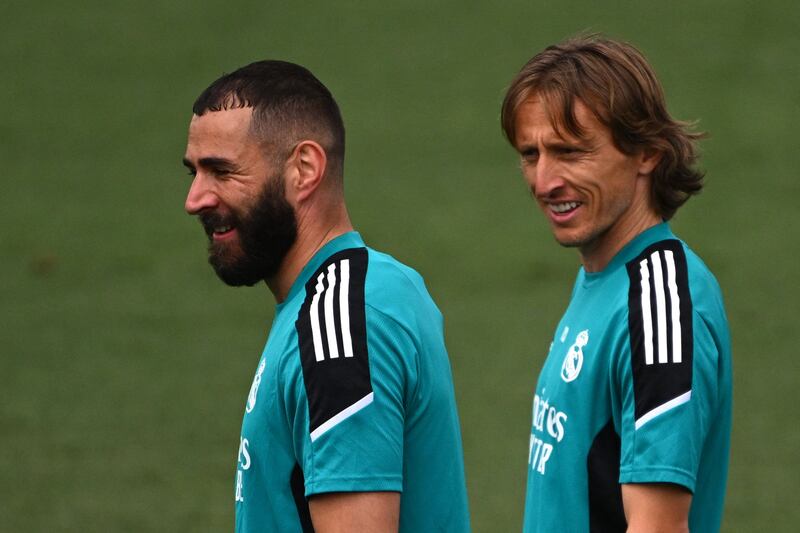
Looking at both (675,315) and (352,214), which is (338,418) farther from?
(352,214)

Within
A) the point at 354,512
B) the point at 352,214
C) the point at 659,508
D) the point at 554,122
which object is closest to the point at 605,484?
the point at 659,508

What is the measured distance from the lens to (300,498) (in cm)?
297

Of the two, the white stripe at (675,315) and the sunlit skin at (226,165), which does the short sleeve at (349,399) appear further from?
the white stripe at (675,315)

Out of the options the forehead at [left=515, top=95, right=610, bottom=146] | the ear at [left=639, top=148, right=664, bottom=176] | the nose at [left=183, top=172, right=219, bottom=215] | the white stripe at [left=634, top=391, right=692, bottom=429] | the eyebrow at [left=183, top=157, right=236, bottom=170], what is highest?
the forehead at [left=515, top=95, right=610, bottom=146]

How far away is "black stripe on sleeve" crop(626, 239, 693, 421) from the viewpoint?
3016 millimetres

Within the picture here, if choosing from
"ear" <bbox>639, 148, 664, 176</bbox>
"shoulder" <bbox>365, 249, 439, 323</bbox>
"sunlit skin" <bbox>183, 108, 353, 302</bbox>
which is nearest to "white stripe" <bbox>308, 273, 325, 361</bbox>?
"shoulder" <bbox>365, 249, 439, 323</bbox>

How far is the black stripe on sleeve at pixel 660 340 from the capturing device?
302 cm

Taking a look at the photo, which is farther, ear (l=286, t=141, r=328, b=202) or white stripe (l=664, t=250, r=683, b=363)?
ear (l=286, t=141, r=328, b=202)

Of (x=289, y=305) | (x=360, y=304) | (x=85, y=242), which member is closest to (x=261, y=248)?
(x=289, y=305)

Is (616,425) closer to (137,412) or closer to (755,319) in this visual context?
(137,412)

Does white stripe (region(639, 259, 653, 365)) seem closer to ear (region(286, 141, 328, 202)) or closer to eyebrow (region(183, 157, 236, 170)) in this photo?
ear (region(286, 141, 328, 202))

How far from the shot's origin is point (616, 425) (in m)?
3.15

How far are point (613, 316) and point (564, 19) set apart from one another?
1036 cm

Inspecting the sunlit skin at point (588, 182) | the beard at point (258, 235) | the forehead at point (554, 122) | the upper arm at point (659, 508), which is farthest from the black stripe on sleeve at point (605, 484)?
the beard at point (258, 235)
